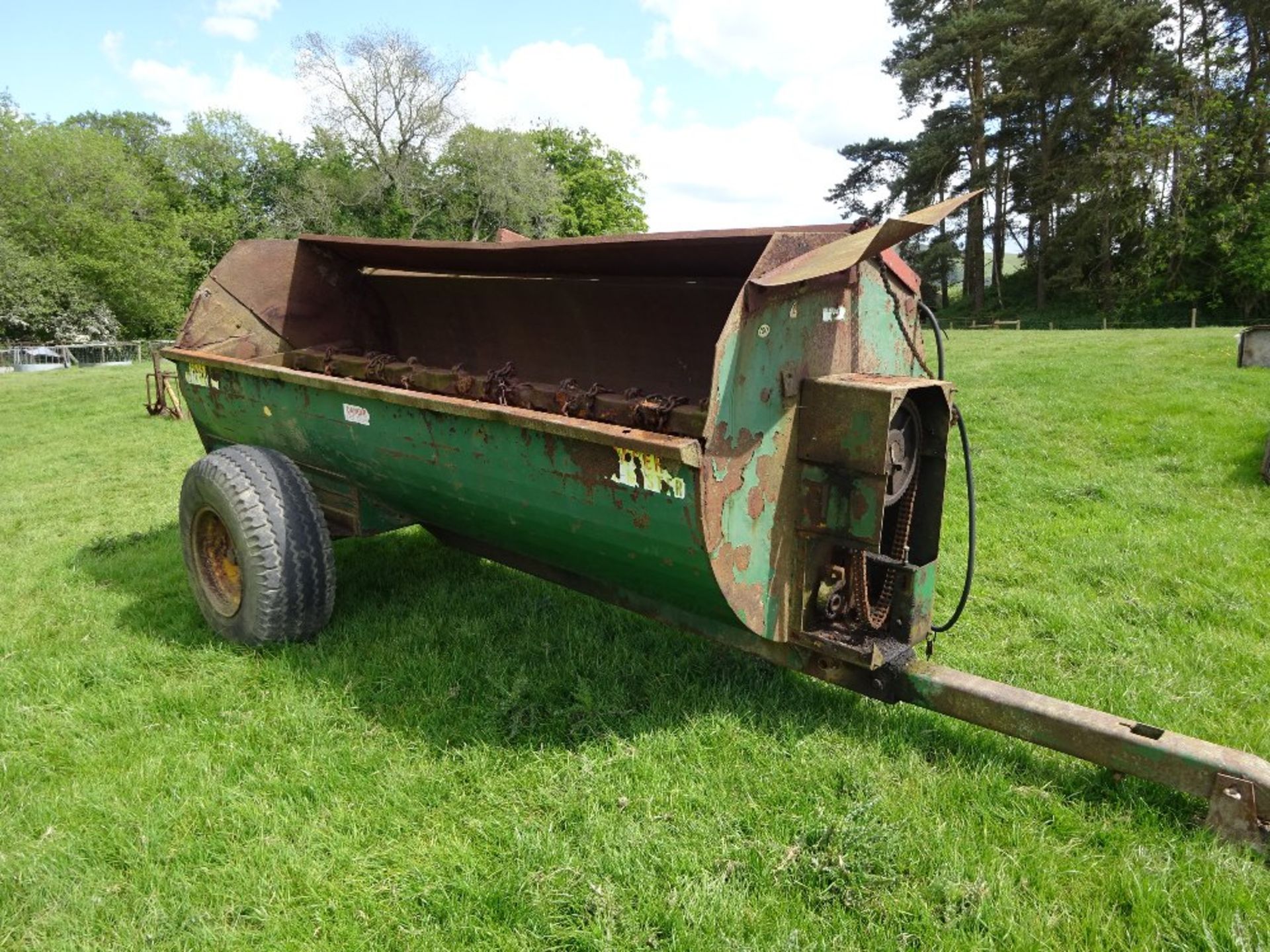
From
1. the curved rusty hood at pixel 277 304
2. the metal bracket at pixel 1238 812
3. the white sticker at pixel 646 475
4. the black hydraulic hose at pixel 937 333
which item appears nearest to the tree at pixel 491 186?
the curved rusty hood at pixel 277 304

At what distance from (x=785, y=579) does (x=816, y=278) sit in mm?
917

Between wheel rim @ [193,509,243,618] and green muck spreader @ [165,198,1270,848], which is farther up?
green muck spreader @ [165,198,1270,848]

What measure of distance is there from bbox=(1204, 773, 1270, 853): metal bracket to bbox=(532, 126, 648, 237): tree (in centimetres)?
4237

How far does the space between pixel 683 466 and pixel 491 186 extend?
3488 cm

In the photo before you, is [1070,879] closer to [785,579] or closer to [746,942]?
[746,942]

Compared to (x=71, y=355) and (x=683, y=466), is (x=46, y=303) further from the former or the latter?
(x=683, y=466)

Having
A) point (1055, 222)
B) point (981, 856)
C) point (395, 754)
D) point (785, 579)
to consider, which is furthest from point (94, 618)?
point (1055, 222)

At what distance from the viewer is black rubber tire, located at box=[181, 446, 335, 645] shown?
3.39 meters

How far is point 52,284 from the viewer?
3138cm

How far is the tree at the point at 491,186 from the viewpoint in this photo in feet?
114

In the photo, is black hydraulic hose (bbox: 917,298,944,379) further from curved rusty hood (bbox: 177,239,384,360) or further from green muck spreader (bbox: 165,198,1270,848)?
curved rusty hood (bbox: 177,239,384,360)

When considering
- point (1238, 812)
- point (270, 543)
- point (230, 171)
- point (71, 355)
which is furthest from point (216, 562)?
point (230, 171)

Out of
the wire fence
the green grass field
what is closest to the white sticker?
the green grass field

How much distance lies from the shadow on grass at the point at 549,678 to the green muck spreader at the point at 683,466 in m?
0.20
